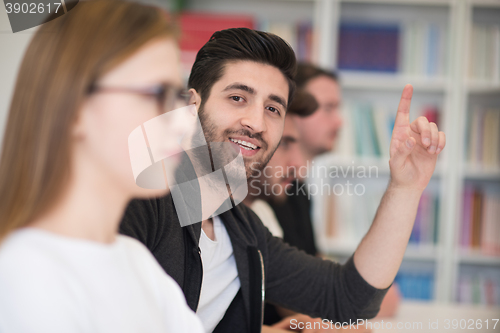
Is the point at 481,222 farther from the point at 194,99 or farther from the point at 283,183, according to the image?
the point at 194,99

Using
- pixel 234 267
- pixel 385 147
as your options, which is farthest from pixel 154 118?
pixel 385 147

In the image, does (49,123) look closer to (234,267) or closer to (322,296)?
(234,267)

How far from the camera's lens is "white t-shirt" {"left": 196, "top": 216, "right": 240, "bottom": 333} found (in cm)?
57

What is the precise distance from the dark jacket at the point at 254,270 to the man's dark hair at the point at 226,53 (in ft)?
0.53

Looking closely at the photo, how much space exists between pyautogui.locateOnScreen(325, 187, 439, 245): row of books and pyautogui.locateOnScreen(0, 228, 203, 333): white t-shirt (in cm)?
163

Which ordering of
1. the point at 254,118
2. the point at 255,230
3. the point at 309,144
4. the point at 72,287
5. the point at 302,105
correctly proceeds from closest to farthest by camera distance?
the point at 72,287 → the point at 254,118 → the point at 255,230 → the point at 302,105 → the point at 309,144

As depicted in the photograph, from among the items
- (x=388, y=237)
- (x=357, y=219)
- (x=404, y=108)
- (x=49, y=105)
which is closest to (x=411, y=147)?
(x=404, y=108)

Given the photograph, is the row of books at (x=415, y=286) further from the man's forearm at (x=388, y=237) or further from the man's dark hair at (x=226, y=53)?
the man's dark hair at (x=226, y=53)

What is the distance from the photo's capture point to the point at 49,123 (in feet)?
0.86

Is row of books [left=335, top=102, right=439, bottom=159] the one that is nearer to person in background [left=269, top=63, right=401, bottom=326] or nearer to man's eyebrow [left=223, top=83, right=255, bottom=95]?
person in background [left=269, top=63, right=401, bottom=326]

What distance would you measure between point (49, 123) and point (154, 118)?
0.07 metres

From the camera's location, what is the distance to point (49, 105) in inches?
10.3

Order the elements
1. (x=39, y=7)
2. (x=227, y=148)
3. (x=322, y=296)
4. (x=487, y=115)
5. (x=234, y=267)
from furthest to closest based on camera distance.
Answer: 1. (x=487, y=115)
2. (x=322, y=296)
3. (x=234, y=267)
4. (x=227, y=148)
5. (x=39, y=7)

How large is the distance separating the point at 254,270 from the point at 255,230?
99mm
